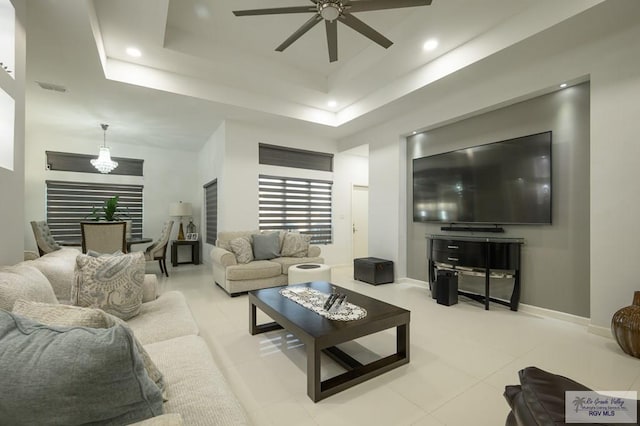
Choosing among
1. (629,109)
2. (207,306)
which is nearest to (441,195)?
(629,109)

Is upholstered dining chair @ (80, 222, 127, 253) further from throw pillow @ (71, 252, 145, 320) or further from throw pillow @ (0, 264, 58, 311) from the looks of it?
throw pillow @ (0, 264, 58, 311)

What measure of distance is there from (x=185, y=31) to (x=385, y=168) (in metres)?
3.68

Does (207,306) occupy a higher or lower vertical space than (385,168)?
lower

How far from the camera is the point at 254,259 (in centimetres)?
457

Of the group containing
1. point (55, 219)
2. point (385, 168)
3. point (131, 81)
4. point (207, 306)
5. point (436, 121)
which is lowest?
point (207, 306)

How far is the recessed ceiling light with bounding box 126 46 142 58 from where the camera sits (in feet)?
11.4

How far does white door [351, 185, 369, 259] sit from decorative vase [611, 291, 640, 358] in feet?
15.3

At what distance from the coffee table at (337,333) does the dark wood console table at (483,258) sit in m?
1.90

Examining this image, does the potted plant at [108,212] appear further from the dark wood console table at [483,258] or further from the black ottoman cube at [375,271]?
the dark wood console table at [483,258]

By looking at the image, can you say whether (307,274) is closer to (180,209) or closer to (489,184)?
(489,184)

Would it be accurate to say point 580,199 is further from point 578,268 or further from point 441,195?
point 441,195

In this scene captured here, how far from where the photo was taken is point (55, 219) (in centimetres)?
587

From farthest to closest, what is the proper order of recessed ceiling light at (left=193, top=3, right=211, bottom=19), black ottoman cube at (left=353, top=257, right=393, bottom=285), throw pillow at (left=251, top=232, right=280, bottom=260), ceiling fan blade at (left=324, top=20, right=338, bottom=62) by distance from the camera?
1. black ottoman cube at (left=353, top=257, right=393, bottom=285)
2. throw pillow at (left=251, top=232, right=280, bottom=260)
3. recessed ceiling light at (left=193, top=3, right=211, bottom=19)
4. ceiling fan blade at (left=324, top=20, right=338, bottom=62)

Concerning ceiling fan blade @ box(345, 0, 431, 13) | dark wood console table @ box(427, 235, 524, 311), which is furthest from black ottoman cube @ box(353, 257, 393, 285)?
ceiling fan blade @ box(345, 0, 431, 13)
